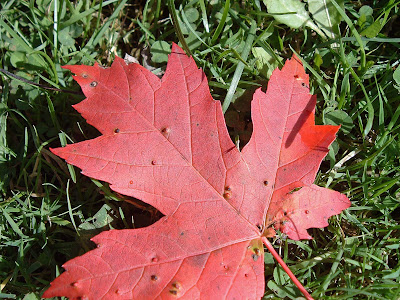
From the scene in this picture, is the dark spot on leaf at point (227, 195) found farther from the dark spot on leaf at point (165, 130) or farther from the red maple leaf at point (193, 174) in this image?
the dark spot on leaf at point (165, 130)

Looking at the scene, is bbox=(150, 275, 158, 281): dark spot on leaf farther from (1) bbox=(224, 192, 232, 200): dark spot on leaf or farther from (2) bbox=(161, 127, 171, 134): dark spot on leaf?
(2) bbox=(161, 127, 171, 134): dark spot on leaf

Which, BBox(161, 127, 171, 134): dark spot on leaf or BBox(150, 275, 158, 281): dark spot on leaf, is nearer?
BBox(150, 275, 158, 281): dark spot on leaf

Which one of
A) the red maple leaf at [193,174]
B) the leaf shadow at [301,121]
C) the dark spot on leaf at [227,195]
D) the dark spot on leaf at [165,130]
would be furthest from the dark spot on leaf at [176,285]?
the leaf shadow at [301,121]

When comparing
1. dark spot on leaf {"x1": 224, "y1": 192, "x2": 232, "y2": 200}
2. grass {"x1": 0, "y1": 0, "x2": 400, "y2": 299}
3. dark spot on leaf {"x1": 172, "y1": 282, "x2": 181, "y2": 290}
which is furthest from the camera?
grass {"x1": 0, "y1": 0, "x2": 400, "y2": 299}

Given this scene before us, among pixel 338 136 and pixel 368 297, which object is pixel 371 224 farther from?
pixel 338 136

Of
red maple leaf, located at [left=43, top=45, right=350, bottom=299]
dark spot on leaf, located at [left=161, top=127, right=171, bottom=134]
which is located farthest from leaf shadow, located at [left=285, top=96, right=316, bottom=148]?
dark spot on leaf, located at [left=161, top=127, right=171, bottom=134]

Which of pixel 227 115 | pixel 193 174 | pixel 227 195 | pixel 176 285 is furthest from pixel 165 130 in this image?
pixel 176 285

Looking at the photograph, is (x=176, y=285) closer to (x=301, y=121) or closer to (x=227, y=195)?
(x=227, y=195)

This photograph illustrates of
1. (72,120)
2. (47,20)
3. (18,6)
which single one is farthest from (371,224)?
(18,6)
